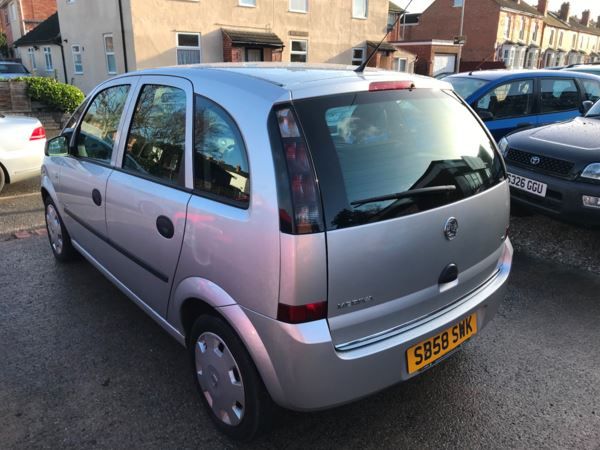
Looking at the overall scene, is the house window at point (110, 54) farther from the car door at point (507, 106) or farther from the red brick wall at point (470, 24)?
the red brick wall at point (470, 24)

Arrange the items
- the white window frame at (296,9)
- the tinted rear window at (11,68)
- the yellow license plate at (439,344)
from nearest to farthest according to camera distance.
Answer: the yellow license plate at (439,344)
the white window frame at (296,9)
the tinted rear window at (11,68)

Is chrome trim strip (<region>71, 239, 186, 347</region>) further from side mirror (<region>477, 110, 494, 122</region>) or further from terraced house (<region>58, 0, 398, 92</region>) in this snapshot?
terraced house (<region>58, 0, 398, 92</region>)

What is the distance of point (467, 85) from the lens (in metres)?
7.35

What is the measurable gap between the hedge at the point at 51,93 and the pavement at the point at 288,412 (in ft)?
33.2

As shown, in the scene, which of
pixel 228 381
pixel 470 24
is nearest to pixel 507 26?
pixel 470 24

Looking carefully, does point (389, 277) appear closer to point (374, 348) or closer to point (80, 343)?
point (374, 348)

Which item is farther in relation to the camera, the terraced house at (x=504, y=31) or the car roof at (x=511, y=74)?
the terraced house at (x=504, y=31)

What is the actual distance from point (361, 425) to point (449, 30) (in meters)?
49.7

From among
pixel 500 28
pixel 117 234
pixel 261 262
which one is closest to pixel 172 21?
pixel 117 234

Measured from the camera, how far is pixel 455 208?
2.26 metres

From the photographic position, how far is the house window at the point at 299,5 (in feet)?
71.4

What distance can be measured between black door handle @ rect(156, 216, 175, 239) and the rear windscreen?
92cm

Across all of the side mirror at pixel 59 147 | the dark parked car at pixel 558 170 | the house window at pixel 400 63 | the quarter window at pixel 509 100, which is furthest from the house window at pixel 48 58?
the dark parked car at pixel 558 170

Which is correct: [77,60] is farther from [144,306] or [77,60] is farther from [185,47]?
[144,306]
